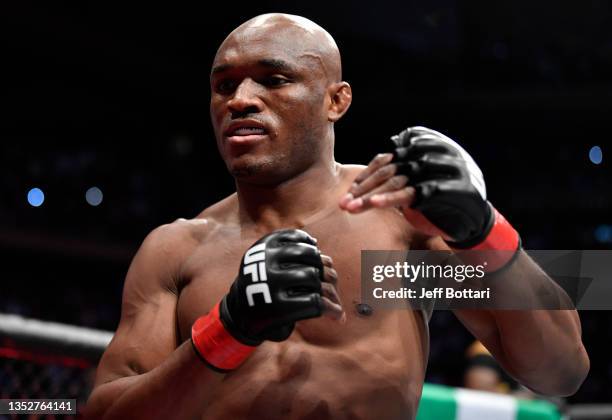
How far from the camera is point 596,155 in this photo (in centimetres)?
1192

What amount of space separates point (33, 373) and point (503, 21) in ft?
30.1

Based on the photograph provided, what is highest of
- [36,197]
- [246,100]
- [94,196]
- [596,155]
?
[246,100]

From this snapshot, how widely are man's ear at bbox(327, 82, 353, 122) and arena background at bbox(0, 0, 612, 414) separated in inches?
312

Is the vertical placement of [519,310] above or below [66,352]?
above

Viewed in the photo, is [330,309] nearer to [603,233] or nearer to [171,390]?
[171,390]

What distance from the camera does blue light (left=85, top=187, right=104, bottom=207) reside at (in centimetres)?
1259

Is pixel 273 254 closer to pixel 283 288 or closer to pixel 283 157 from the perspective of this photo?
pixel 283 288

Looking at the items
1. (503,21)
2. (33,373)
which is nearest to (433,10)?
(503,21)

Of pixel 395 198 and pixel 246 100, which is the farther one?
pixel 246 100

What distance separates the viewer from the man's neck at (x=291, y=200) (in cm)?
190

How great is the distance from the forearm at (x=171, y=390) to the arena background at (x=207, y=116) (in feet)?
27.5

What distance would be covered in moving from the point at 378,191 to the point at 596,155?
11128 millimetres

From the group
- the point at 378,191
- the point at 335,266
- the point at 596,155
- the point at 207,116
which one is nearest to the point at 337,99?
the point at 335,266

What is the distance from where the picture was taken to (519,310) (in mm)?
1653
